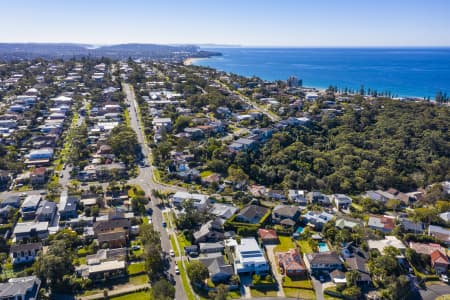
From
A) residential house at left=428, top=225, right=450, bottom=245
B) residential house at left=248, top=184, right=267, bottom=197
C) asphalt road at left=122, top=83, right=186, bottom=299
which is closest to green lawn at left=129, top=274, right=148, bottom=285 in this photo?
asphalt road at left=122, top=83, right=186, bottom=299

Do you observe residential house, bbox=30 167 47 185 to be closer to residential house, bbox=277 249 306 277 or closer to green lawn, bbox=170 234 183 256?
green lawn, bbox=170 234 183 256

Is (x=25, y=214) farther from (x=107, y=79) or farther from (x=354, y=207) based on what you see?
(x=107, y=79)

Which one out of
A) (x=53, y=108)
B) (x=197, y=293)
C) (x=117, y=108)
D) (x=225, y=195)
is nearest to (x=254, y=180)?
(x=225, y=195)

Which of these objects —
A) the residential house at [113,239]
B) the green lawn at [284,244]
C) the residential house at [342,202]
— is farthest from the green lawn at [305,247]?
the residential house at [113,239]

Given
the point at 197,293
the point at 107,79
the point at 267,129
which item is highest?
the point at 107,79

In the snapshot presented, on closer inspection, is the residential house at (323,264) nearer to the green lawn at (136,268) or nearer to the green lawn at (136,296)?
the green lawn at (136,296)

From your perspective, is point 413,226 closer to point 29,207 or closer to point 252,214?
point 252,214

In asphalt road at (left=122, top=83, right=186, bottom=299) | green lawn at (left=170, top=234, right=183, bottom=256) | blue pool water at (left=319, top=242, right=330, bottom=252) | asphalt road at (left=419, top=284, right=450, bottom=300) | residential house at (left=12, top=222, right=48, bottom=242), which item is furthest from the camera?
residential house at (left=12, top=222, right=48, bottom=242)
